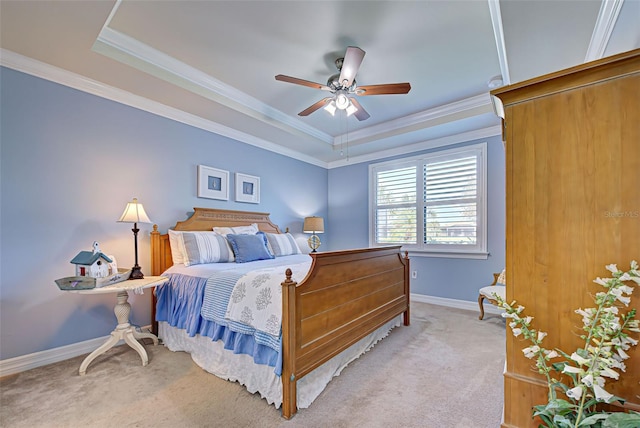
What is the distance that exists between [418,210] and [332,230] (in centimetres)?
178

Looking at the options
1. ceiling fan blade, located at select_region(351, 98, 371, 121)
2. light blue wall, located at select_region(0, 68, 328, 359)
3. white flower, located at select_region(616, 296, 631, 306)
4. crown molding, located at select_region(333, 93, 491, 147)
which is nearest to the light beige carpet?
light blue wall, located at select_region(0, 68, 328, 359)

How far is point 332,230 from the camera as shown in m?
5.53

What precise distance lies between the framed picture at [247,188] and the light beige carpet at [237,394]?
206 centimetres

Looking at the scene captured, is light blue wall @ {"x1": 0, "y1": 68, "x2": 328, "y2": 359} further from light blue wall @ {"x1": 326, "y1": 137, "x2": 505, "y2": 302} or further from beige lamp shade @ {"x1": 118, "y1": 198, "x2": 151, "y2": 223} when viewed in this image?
light blue wall @ {"x1": 326, "y1": 137, "x2": 505, "y2": 302}

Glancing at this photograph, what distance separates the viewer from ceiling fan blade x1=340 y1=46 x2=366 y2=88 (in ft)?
6.57

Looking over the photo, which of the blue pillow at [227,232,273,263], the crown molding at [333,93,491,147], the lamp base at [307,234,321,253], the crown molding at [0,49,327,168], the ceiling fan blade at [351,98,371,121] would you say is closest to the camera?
the crown molding at [0,49,327,168]

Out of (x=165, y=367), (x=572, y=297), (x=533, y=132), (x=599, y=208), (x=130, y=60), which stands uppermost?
(x=130, y=60)

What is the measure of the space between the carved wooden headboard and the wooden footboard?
1.96m

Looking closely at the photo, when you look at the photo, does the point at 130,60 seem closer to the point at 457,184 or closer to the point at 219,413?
the point at 219,413

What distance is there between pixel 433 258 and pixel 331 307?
2.78 metres

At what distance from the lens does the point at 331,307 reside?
2.04 m

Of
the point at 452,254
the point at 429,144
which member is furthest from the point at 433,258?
the point at 429,144

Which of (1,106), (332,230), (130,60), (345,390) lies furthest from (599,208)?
(332,230)

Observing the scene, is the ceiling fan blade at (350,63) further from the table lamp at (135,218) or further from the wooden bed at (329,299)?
the table lamp at (135,218)
